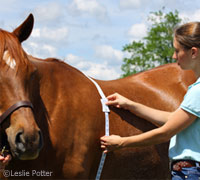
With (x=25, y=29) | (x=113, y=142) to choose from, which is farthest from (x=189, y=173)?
(x=25, y=29)

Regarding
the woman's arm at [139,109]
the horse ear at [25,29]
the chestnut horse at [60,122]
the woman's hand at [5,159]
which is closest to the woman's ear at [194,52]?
the woman's arm at [139,109]

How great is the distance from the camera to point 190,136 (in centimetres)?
288

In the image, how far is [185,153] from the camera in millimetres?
2846

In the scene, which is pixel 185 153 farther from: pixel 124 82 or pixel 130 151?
pixel 124 82

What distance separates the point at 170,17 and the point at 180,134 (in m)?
33.2

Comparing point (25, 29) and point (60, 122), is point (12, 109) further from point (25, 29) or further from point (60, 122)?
point (25, 29)

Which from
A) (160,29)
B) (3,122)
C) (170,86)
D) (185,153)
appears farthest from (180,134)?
(160,29)

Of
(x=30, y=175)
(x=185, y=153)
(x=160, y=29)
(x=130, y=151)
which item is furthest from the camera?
(x=160, y=29)

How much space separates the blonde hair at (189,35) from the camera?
281cm

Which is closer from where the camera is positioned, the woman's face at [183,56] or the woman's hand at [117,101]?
the woman's face at [183,56]

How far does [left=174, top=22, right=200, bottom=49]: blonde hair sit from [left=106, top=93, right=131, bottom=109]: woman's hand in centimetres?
106

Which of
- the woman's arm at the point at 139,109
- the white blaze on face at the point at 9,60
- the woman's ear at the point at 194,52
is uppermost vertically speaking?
the woman's ear at the point at 194,52

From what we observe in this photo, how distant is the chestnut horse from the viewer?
2.96 m

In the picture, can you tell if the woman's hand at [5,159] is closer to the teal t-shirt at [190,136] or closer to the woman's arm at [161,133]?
the woman's arm at [161,133]
